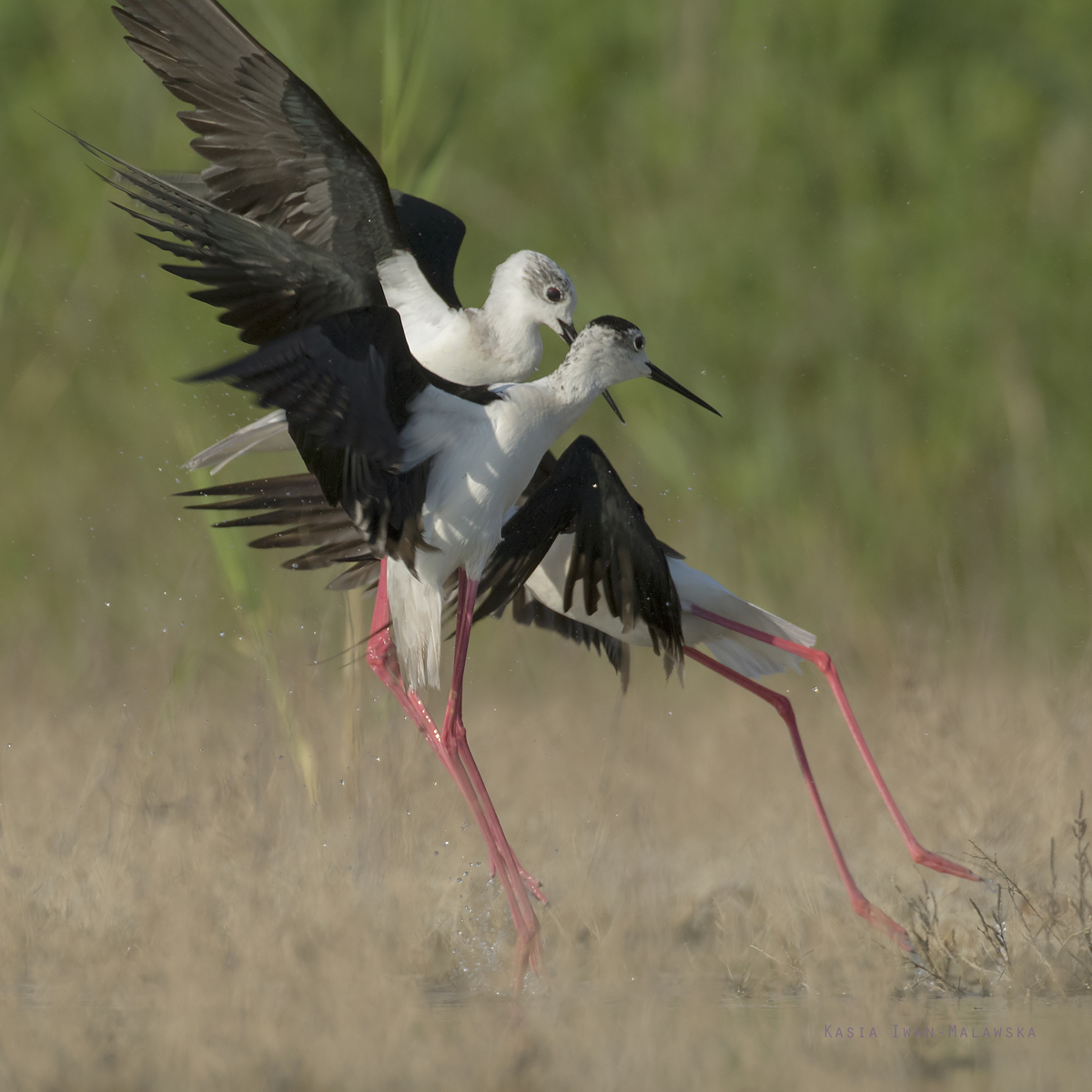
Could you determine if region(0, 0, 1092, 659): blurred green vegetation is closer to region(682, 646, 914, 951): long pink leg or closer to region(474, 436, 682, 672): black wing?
region(682, 646, 914, 951): long pink leg

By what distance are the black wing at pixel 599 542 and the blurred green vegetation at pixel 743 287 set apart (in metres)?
2.89

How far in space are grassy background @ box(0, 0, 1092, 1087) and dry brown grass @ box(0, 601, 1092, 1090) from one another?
0.05ft

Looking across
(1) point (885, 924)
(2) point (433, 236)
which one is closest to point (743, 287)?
(2) point (433, 236)

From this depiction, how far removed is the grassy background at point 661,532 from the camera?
13.1 ft

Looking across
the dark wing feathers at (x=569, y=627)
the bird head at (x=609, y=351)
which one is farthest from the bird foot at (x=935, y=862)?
the bird head at (x=609, y=351)

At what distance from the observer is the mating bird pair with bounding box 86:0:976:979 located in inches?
158

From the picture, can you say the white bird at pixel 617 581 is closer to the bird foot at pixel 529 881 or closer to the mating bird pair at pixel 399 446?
the mating bird pair at pixel 399 446

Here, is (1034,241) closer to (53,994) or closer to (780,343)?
(780,343)

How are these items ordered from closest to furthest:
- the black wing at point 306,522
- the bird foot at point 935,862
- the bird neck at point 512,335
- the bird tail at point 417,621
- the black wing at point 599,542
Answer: the bird foot at point 935,862
the black wing at point 599,542
the bird tail at point 417,621
the black wing at point 306,522
the bird neck at point 512,335

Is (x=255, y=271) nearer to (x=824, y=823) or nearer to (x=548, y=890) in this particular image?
(x=548, y=890)

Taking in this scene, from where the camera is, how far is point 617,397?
26.7 feet

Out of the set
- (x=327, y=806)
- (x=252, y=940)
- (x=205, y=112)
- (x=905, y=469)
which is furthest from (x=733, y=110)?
(x=252, y=940)

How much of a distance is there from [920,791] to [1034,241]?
13.7ft

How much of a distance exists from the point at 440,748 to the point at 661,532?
3.57 m
